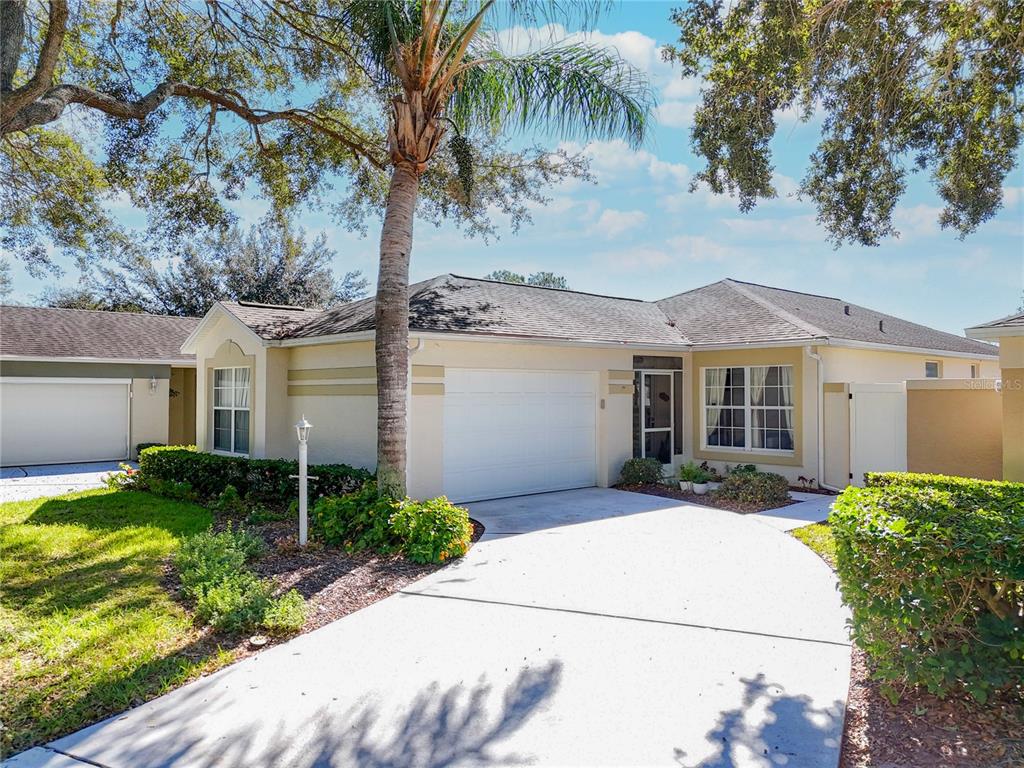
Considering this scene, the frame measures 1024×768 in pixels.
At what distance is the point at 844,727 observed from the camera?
399cm

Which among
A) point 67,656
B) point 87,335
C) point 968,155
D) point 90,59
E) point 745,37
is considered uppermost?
point 90,59

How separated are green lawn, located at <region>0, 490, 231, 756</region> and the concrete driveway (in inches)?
13.8

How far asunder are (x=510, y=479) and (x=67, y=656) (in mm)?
7951

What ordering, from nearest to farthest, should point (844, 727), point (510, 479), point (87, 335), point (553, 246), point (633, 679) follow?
point (844, 727), point (633, 679), point (510, 479), point (87, 335), point (553, 246)

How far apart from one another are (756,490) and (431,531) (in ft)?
22.1

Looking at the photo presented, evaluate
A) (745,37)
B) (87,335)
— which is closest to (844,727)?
(745,37)

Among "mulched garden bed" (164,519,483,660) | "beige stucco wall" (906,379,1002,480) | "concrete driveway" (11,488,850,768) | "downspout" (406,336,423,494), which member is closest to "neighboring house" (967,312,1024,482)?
"beige stucco wall" (906,379,1002,480)

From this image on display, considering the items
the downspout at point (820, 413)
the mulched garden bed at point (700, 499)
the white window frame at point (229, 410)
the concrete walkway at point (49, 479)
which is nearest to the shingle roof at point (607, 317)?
the downspout at point (820, 413)

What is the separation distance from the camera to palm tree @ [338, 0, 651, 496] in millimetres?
8719

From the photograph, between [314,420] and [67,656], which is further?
[314,420]

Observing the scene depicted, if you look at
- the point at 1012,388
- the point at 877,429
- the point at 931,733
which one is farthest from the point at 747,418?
the point at 931,733

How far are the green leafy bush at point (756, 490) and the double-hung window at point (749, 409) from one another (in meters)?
1.75

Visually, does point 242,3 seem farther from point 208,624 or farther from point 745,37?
point 208,624

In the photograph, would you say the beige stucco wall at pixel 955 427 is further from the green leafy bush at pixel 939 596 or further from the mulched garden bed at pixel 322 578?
the mulched garden bed at pixel 322 578
